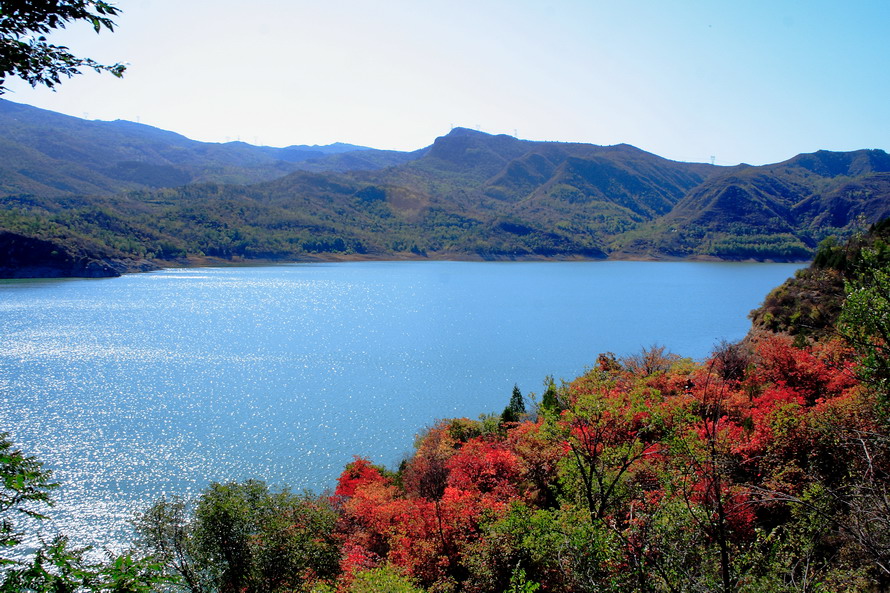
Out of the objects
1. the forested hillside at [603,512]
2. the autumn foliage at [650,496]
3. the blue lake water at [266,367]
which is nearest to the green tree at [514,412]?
the autumn foliage at [650,496]

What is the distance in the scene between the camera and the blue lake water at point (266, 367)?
36281 mm

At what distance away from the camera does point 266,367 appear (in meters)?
62.3

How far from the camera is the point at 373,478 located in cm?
3056

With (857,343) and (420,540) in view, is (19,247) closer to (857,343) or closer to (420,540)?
(420,540)

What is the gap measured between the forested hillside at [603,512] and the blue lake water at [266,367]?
12.0 metres

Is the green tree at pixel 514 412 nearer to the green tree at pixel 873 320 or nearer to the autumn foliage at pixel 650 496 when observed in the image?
the autumn foliage at pixel 650 496

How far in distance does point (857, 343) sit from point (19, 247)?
20207cm

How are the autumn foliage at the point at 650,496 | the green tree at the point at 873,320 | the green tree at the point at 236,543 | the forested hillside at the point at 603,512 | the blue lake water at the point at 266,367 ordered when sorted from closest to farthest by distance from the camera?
the forested hillside at the point at 603,512
the autumn foliage at the point at 650,496
the green tree at the point at 873,320
the green tree at the point at 236,543
the blue lake water at the point at 266,367

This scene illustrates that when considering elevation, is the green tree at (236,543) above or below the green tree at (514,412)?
above

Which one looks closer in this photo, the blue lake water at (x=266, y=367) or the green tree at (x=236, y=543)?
the green tree at (x=236, y=543)

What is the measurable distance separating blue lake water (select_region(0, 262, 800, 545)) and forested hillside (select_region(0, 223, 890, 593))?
39.3 ft

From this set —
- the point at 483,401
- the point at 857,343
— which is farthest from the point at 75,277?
the point at 857,343

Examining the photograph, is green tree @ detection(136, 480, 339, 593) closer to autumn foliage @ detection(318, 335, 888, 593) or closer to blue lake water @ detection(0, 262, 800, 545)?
autumn foliage @ detection(318, 335, 888, 593)

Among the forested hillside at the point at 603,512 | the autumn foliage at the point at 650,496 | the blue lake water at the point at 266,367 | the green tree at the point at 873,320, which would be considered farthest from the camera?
the blue lake water at the point at 266,367
